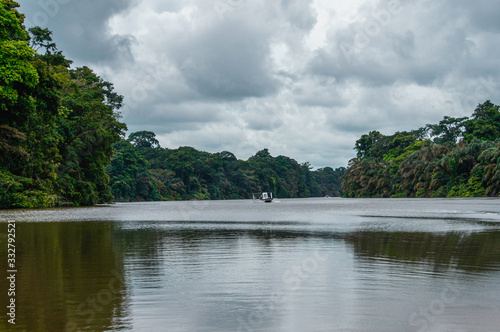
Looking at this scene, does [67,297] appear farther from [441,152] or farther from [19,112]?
[441,152]

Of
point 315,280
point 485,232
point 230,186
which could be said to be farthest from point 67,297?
point 230,186

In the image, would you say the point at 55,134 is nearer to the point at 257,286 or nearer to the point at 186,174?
the point at 257,286

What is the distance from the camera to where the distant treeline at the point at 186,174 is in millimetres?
84125

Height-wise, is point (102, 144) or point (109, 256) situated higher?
point (102, 144)

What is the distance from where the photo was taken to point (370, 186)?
105812 mm

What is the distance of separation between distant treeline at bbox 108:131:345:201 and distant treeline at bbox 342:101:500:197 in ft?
99.6

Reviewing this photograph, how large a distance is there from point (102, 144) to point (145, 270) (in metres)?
45.9

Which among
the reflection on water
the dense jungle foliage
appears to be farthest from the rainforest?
the reflection on water

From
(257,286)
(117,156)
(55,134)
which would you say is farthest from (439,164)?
(257,286)

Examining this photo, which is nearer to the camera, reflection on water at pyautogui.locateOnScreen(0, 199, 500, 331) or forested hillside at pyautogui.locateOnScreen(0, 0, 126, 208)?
reflection on water at pyautogui.locateOnScreen(0, 199, 500, 331)

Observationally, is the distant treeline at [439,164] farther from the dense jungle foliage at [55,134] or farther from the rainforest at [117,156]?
the dense jungle foliage at [55,134]

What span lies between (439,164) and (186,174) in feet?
184

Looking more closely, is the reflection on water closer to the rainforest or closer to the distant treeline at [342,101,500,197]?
the rainforest

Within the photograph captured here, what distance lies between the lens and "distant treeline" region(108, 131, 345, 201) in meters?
84.1
